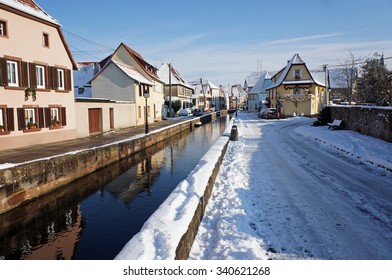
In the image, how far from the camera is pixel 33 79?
786 inches

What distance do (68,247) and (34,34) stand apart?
16.5 metres

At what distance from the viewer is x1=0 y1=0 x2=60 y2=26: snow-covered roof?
59.6 feet

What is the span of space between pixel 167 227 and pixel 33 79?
17.6 m

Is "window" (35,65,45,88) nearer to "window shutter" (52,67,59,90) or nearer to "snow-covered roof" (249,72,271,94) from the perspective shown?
"window shutter" (52,67,59,90)

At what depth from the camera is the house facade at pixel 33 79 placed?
1805 centimetres

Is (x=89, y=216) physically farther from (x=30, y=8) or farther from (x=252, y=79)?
(x=252, y=79)

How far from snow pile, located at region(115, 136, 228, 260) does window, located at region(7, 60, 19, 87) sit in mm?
14399

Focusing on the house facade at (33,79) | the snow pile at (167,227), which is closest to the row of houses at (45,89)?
the house facade at (33,79)

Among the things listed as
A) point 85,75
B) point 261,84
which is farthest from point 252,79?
point 85,75

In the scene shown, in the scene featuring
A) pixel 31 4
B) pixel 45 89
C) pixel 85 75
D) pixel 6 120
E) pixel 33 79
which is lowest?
pixel 6 120

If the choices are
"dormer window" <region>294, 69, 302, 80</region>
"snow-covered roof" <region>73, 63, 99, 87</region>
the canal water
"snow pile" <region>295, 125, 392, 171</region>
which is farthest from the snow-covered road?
"snow-covered roof" <region>73, 63, 99, 87</region>

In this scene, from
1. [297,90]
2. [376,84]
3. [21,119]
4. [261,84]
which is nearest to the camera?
[21,119]

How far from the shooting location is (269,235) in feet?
23.3
